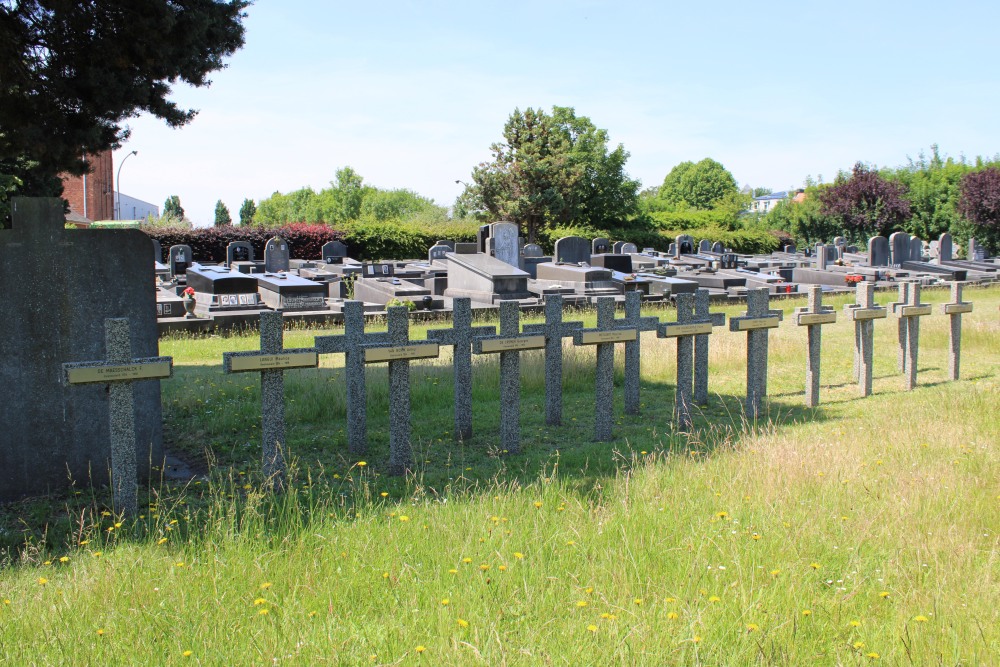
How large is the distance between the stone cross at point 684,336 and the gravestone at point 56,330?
4.75 metres

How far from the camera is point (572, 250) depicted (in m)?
25.8

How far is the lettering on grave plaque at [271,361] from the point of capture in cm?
564

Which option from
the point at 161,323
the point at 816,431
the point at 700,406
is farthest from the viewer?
the point at 161,323

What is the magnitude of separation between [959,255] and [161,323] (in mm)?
43946

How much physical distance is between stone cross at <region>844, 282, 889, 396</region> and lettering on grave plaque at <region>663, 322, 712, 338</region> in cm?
220

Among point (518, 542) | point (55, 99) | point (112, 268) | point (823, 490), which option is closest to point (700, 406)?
point (823, 490)

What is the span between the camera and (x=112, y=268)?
616 cm

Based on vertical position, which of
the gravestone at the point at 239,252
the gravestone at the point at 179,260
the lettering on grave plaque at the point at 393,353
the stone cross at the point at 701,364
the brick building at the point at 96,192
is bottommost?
the stone cross at the point at 701,364

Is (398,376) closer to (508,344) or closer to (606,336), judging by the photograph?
(508,344)

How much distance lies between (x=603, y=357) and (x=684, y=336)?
133cm

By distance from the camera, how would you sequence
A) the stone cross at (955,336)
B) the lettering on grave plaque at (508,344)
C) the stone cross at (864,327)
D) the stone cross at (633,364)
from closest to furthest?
1. the lettering on grave plaque at (508,344)
2. the stone cross at (633,364)
3. the stone cross at (864,327)
4. the stone cross at (955,336)

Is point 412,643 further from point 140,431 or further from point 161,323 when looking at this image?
point 161,323

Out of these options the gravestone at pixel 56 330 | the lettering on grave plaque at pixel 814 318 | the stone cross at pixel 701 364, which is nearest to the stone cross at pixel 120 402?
the gravestone at pixel 56 330

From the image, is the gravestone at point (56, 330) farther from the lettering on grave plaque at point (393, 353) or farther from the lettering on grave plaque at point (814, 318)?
the lettering on grave plaque at point (814, 318)
